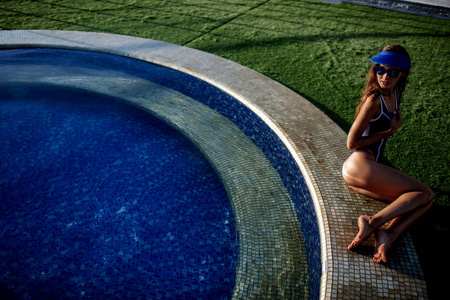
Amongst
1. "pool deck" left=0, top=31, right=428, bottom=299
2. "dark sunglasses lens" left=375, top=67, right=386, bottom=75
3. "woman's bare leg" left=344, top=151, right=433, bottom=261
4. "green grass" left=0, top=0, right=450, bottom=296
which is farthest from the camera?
"green grass" left=0, top=0, right=450, bottom=296

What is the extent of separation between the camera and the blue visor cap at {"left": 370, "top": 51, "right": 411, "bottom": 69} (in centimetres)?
291

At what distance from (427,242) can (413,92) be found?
3.39 meters

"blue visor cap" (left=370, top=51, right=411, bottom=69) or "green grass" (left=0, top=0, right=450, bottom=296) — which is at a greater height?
"blue visor cap" (left=370, top=51, right=411, bottom=69)

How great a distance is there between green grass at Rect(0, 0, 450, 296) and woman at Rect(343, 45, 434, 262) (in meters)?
0.49

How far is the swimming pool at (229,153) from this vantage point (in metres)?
3.15

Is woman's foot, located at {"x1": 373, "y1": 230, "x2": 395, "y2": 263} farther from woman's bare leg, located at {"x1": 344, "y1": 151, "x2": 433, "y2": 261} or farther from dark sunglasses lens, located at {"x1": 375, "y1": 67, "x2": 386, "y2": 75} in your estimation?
dark sunglasses lens, located at {"x1": 375, "y1": 67, "x2": 386, "y2": 75}

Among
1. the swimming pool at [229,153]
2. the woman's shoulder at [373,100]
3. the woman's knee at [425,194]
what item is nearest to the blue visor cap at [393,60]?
the woman's shoulder at [373,100]

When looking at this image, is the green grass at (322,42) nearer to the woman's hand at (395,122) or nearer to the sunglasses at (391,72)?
the woman's hand at (395,122)

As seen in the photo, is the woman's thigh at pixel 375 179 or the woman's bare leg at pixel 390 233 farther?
the woman's thigh at pixel 375 179

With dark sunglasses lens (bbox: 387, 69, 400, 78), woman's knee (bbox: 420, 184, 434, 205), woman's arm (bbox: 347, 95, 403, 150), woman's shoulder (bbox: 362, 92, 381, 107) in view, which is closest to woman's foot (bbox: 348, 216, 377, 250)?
woman's knee (bbox: 420, 184, 434, 205)

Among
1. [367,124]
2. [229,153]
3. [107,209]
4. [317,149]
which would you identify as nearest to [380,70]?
[367,124]

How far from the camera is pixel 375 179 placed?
10.4 ft

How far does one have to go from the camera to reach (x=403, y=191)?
121 inches

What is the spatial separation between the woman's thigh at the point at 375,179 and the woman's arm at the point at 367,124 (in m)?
0.15
